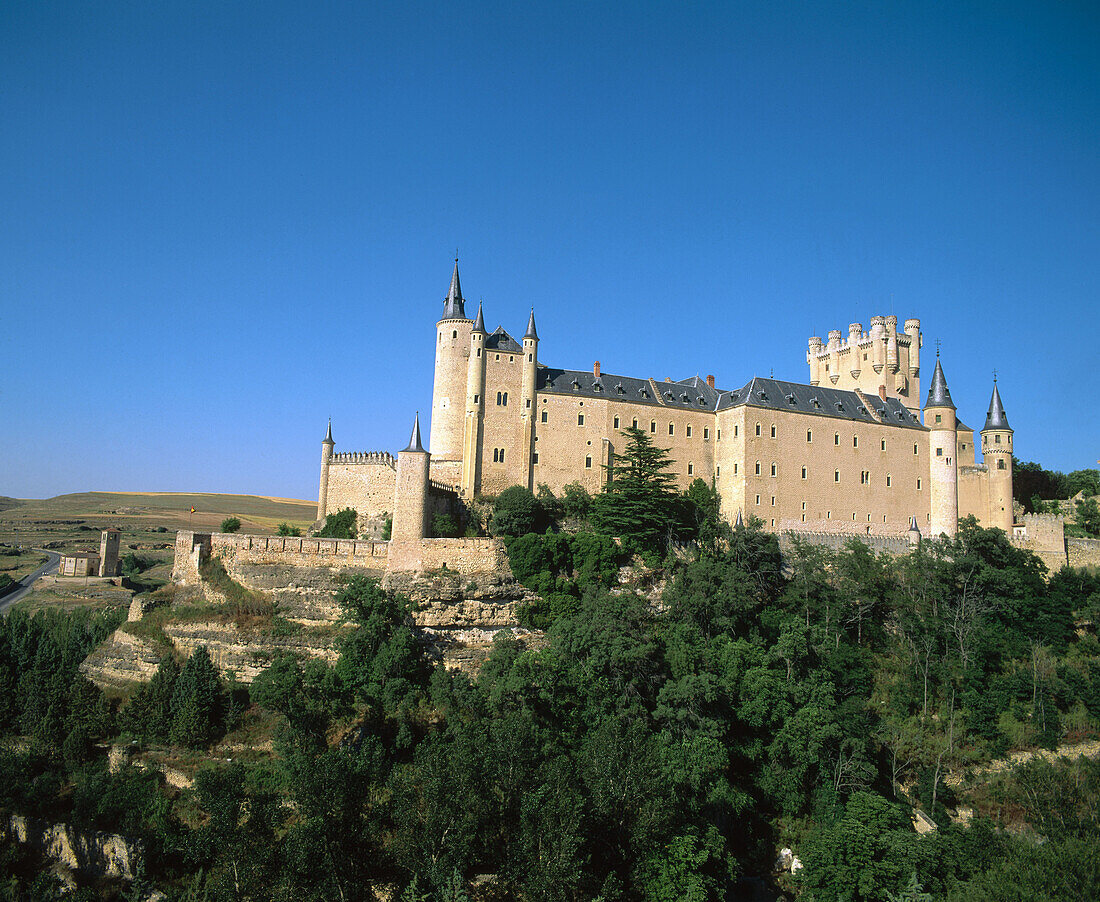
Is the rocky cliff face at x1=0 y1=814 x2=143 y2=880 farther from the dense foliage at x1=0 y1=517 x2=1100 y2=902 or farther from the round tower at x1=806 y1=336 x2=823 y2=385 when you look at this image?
the round tower at x1=806 y1=336 x2=823 y2=385

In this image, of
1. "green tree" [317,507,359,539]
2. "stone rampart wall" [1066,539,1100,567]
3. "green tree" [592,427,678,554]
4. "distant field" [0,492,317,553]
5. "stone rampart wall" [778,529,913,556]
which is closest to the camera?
"green tree" [592,427,678,554]

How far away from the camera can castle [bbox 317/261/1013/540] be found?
163ft

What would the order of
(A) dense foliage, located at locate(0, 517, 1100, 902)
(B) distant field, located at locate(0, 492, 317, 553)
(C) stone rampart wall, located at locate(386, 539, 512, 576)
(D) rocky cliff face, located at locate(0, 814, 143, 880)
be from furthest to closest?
(B) distant field, located at locate(0, 492, 317, 553)
(C) stone rampart wall, located at locate(386, 539, 512, 576)
(D) rocky cliff face, located at locate(0, 814, 143, 880)
(A) dense foliage, located at locate(0, 517, 1100, 902)

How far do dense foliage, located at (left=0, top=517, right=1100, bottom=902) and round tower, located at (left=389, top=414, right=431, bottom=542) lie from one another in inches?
166

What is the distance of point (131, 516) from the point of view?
4515 inches

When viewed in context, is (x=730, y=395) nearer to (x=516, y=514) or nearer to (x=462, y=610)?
(x=516, y=514)

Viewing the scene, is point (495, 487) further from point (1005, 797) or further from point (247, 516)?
point (247, 516)

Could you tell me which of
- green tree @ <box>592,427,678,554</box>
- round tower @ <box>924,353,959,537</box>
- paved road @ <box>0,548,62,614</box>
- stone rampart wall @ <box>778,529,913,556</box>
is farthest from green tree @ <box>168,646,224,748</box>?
round tower @ <box>924,353,959,537</box>

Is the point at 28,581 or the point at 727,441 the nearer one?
the point at 727,441

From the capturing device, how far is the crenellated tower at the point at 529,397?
49.9 meters

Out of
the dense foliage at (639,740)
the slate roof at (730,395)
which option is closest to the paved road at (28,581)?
the dense foliage at (639,740)

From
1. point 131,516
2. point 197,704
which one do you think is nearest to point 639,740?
point 197,704

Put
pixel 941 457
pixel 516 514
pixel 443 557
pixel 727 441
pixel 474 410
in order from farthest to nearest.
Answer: pixel 941 457
pixel 727 441
pixel 474 410
pixel 516 514
pixel 443 557

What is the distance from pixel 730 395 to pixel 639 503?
15569 millimetres
